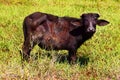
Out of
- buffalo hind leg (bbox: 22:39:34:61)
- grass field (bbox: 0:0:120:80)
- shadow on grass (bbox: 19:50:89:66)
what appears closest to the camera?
grass field (bbox: 0:0:120:80)

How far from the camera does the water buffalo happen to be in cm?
794

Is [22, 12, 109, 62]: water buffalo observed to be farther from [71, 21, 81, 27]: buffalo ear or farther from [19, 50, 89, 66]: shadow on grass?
[19, 50, 89, 66]: shadow on grass

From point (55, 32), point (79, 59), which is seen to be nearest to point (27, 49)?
point (55, 32)

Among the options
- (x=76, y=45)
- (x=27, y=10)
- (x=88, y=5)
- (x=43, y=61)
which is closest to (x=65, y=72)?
(x=43, y=61)

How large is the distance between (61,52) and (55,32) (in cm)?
114

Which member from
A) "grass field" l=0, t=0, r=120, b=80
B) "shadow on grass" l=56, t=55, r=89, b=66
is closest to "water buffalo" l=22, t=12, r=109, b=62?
"shadow on grass" l=56, t=55, r=89, b=66

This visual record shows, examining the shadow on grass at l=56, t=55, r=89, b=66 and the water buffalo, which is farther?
the shadow on grass at l=56, t=55, r=89, b=66

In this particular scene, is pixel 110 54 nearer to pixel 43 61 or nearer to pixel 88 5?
pixel 43 61

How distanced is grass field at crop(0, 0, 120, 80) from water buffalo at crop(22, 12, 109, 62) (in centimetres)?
26

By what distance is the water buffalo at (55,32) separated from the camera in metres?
7.94

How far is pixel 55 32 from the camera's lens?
813 centimetres

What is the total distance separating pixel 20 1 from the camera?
53.8ft

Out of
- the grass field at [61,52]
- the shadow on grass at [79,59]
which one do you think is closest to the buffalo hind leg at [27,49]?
the grass field at [61,52]

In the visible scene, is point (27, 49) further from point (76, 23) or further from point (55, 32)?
point (76, 23)
